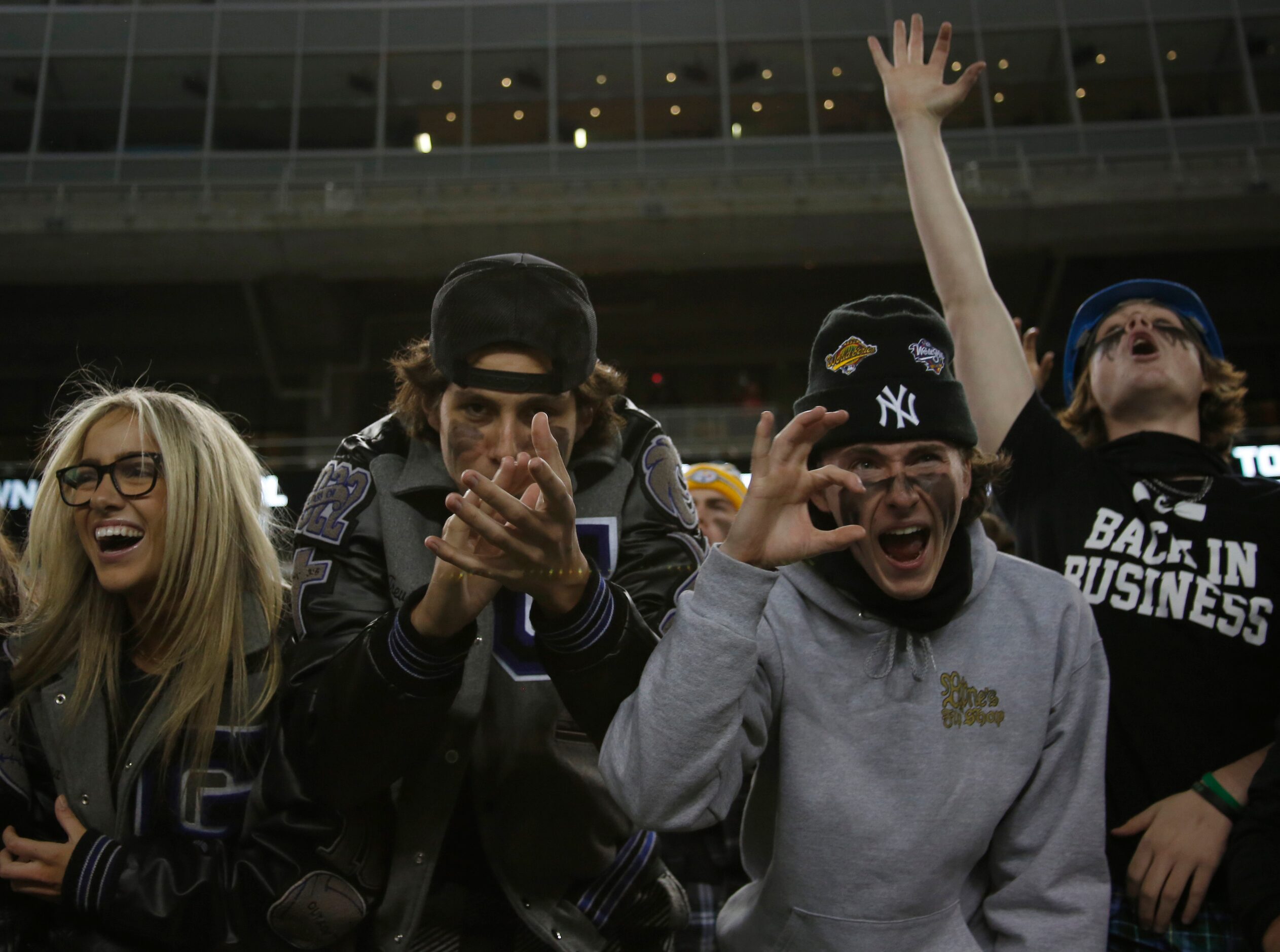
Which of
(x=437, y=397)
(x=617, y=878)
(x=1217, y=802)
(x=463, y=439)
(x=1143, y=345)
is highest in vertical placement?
(x=1143, y=345)

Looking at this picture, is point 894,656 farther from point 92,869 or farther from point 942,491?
point 92,869

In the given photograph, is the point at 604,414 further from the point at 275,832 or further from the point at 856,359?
the point at 275,832

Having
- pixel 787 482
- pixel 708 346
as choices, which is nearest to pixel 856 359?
pixel 787 482

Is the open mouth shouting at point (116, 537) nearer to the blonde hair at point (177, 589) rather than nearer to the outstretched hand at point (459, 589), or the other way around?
the blonde hair at point (177, 589)

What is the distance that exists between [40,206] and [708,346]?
12038mm

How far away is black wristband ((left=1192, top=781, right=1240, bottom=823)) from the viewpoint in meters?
1.96

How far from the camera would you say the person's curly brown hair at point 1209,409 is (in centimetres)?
265

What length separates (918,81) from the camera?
9.00ft

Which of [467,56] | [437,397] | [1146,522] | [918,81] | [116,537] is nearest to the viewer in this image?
[437,397]

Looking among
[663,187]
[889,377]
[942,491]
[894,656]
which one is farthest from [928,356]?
[663,187]

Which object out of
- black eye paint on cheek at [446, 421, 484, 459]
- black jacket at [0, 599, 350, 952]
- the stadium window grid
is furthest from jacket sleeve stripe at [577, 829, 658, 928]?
the stadium window grid

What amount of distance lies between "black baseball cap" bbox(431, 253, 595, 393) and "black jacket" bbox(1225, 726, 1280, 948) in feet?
5.20

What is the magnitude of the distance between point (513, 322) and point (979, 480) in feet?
3.38

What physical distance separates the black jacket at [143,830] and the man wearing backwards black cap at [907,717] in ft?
2.79
